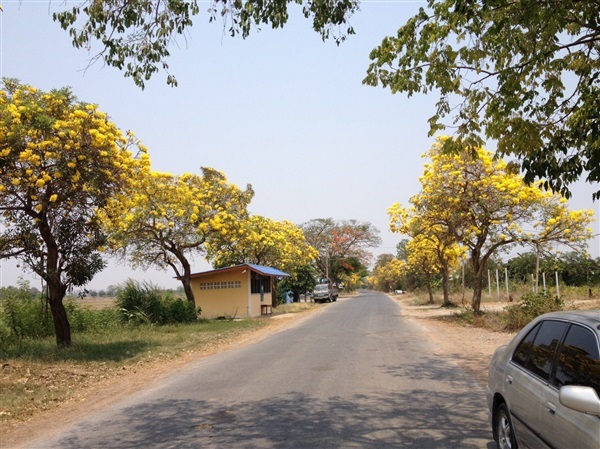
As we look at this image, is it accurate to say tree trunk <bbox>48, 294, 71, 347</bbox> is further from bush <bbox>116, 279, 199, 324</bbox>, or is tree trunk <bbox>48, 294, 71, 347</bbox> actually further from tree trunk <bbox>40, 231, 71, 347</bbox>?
→ bush <bbox>116, 279, 199, 324</bbox>

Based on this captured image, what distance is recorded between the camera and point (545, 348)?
14.7ft

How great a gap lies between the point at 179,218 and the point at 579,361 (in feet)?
78.1

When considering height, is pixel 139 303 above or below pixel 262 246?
below

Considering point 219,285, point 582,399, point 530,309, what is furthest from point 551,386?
point 219,285

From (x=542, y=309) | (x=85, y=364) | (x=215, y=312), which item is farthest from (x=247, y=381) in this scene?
(x=215, y=312)

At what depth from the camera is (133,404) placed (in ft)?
28.3

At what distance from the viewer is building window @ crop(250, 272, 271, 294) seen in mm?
33450

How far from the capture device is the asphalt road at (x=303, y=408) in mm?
6180

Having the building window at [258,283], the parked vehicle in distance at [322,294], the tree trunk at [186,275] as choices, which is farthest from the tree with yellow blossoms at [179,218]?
the parked vehicle in distance at [322,294]

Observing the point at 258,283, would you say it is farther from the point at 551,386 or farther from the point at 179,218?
the point at 551,386

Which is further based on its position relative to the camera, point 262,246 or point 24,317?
point 262,246

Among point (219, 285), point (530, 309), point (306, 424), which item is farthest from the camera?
point (219, 285)

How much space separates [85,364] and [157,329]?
8.99 meters

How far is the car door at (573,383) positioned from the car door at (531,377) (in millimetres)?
116
